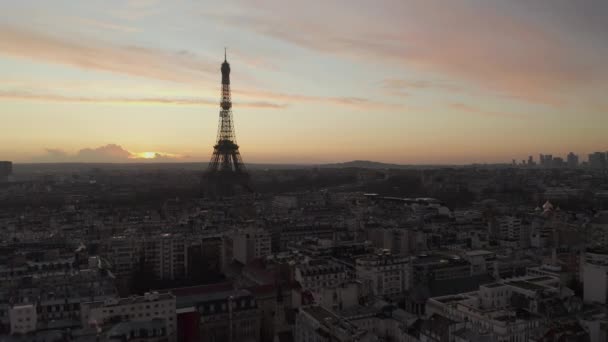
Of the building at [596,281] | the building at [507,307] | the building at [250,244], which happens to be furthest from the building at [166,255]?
the building at [596,281]

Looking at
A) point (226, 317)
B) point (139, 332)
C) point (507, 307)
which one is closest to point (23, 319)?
point (139, 332)

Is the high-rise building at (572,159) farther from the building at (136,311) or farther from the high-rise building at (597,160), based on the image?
the building at (136,311)

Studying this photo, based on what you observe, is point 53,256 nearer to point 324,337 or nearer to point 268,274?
point 268,274

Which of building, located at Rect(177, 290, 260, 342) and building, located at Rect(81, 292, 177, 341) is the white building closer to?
building, located at Rect(81, 292, 177, 341)

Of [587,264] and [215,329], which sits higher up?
[587,264]

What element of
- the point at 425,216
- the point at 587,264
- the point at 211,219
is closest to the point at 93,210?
the point at 211,219

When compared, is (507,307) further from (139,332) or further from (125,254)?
(125,254)
